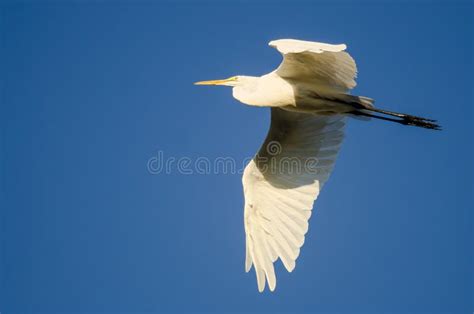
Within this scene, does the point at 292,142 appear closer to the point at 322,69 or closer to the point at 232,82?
the point at 232,82

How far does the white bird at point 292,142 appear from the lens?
719 centimetres

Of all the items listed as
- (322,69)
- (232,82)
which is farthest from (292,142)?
(322,69)

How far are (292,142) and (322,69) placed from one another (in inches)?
51.6

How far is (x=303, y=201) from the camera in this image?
7.89 metres

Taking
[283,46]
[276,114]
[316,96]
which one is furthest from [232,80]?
[283,46]

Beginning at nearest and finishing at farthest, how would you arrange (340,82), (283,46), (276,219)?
(283,46)
(340,82)
(276,219)

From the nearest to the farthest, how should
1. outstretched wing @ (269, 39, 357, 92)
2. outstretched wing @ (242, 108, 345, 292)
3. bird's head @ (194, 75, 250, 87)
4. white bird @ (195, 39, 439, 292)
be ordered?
outstretched wing @ (269, 39, 357, 92)
white bird @ (195, 39, 439, 292)
outstretched wing @ (242, 108, 345, 292)
bird's head @ (194, 75, 250, 87)

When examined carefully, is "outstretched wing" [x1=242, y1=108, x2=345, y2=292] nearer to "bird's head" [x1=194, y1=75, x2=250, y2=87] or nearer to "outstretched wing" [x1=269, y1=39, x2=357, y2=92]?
"bird's head" [x1=194, y1=75, x2=250, y2=87]

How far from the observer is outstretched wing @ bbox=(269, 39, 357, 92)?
678 centimetres

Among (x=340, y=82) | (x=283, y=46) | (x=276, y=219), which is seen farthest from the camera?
(x=276, y=219)

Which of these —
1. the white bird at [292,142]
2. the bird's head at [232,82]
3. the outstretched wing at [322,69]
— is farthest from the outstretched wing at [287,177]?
the outstretched wing at [322,69]

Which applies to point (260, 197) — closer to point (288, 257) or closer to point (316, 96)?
point (288, 257)

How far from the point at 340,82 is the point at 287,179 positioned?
143 centimetres

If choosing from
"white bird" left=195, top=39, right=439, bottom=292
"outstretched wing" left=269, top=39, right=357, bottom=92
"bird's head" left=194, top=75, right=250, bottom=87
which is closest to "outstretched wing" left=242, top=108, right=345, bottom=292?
"white bird" left=195, top=39, right=439, bottom=292
